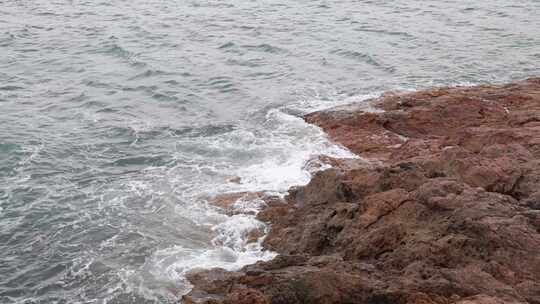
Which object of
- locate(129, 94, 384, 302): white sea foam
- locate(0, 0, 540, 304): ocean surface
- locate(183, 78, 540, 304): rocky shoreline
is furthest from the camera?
locate(0, 0, 540, 304): ocean surface

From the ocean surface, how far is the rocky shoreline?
5.83ft

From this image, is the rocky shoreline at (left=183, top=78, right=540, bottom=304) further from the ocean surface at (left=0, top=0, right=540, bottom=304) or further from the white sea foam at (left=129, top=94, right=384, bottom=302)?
the ocean surface at (left=0, top=0, right=540, bottom=304)

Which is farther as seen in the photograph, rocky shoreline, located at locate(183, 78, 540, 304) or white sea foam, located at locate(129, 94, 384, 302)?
white sea foam, located at locate(129, 94, 384, 302)

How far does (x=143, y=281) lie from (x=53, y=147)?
10.5 metres

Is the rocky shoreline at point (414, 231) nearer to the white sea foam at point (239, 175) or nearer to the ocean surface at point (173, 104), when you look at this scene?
the white sea foam at point (239, 175)

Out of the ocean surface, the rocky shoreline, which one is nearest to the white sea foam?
the ocean surface

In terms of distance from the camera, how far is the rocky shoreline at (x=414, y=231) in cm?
1170

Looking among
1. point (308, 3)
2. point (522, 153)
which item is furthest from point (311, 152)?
point (308, 3)

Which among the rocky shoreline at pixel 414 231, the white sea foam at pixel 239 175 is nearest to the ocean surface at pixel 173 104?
the white sea foam at pixel 239 175

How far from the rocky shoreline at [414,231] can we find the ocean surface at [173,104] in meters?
1.78

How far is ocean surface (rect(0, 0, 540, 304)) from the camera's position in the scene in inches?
669

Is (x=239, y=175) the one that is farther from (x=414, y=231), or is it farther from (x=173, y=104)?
(x=414, y=231)

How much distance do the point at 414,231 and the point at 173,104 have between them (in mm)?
17639

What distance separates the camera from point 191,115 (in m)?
27.6
